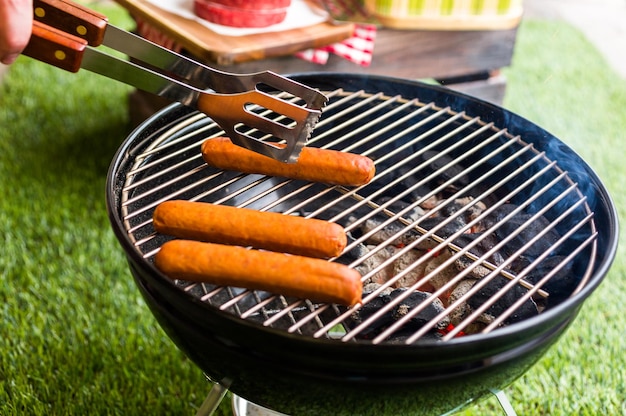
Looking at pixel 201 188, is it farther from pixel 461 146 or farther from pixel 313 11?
pixel 313 11

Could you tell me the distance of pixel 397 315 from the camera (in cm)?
150

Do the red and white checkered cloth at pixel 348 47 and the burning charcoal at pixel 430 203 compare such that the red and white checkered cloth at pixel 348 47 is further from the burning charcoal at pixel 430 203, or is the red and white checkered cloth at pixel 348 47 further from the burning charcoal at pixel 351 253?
the burning charcoal at pixel 351 253

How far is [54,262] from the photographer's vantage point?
2.58 m

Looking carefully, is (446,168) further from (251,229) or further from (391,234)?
(251,229)

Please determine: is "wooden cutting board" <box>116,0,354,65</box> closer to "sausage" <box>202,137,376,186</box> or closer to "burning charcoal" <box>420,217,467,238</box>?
"sausage" <box>202,137,376,186</box>

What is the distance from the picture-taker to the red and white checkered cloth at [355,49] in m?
2.68

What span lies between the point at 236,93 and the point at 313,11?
136cm

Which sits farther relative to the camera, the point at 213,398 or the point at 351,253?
the point at 351,253

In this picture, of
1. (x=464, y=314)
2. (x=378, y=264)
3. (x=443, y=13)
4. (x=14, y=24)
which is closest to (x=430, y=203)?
(x=378, y=264)

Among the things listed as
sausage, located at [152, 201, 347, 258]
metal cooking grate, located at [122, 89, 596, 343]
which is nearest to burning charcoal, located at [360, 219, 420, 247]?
metal cooking grate, located at [122, 89, 596, 343]

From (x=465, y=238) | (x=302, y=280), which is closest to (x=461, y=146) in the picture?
(x=465, y=238)

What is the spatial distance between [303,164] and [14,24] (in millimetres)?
714

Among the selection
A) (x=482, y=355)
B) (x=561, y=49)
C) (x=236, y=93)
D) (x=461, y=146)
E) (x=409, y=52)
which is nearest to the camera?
(x=482, y=355)

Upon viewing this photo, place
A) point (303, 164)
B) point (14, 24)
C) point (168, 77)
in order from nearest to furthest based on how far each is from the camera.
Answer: point (14, 24), point (168, 77), point (303, 164)
